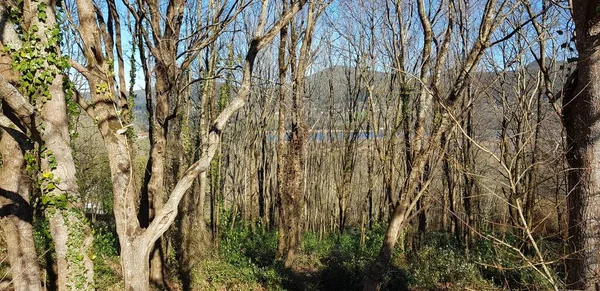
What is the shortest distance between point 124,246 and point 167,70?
2729 millimetres

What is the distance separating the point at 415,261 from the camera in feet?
33.6

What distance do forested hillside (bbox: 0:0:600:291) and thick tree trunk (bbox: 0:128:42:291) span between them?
0.06ft

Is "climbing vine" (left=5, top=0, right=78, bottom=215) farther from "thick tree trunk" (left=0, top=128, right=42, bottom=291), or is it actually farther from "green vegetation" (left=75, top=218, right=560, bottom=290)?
"green vegetation" (left=75, top=218, right=560, bottom=290)

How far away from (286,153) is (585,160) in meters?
7.45

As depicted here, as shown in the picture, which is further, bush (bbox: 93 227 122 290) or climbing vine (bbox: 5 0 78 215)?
bush (bbox: 93 227 122 290)

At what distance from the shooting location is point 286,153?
35.6 feet

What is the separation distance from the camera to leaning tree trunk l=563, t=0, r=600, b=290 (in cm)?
396

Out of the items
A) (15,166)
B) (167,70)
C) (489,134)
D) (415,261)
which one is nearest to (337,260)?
(415,261)

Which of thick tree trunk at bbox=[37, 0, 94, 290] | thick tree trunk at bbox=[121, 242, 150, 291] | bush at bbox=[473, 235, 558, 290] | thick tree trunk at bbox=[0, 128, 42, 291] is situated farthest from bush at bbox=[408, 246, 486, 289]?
thick tree trunk at bbox=[0, 128, 42, 291]

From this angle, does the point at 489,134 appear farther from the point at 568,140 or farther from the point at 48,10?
the point at 48,10

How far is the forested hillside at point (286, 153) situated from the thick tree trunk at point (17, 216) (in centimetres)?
2

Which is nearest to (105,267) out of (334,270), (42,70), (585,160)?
(334,270)

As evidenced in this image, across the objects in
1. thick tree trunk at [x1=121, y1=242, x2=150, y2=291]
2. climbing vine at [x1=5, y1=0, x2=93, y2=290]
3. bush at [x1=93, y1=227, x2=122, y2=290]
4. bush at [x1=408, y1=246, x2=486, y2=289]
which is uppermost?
climbing vine at [x1=5, y1=0, x2=93, y2=290]

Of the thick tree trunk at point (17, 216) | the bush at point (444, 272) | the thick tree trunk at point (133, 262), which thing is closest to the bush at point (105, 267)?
the thick tree trunk at point (17, 216)
